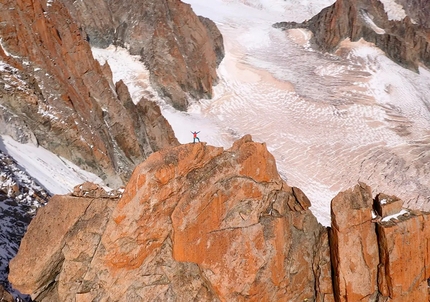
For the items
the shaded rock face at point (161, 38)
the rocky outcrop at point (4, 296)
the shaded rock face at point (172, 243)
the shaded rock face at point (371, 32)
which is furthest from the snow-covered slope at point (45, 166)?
the shaded rock face at point (371, 32)

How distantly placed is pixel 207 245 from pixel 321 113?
92.1 ft

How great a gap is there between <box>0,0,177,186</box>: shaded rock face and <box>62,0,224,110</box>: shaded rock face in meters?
12.0

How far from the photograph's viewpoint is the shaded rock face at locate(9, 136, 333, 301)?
7.72 m

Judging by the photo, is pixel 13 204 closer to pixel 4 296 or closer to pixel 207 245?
pixel 4 296

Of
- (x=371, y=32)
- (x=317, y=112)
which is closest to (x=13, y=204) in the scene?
(x=317, y=112)

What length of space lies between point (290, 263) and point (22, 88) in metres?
12.2

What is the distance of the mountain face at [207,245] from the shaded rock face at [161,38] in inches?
989

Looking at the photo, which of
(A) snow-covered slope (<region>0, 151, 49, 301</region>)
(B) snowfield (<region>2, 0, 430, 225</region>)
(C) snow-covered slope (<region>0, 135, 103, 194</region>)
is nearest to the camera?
(A) snow-covered slope (<region>0, 151, 49, 301</region>)

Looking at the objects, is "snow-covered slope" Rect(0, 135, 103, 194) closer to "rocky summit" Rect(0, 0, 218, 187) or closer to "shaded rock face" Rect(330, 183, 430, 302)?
"rocky summit" Rect(0, 0, 218, 187)

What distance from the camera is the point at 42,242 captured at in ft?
26.0

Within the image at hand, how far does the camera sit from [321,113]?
34.1 meters

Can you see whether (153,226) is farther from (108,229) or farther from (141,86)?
(141,86)

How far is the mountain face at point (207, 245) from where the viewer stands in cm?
775

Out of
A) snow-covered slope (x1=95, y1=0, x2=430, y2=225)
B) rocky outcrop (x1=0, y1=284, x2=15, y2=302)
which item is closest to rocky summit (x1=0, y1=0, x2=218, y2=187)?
snow-covered slope (x1=95, y1=0, x2=430, y2=225)
